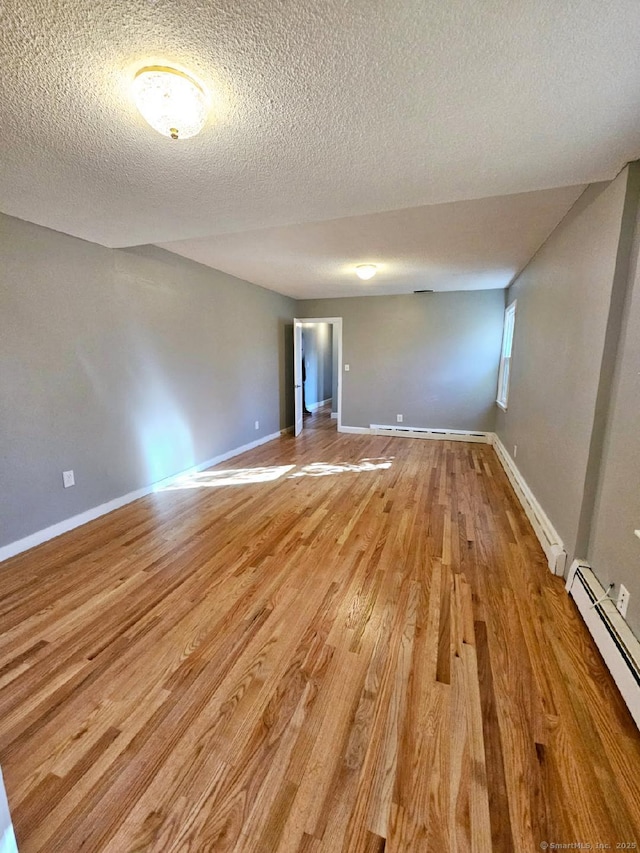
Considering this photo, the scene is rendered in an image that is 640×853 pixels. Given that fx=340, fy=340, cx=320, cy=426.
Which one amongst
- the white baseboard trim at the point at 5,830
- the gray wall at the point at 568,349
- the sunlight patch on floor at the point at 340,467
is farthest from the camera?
the sunlight patch on floor at the point at 340,467

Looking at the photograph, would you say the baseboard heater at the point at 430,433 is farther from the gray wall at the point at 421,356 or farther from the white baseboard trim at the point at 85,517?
the white baseboard trim at the point at 85,517

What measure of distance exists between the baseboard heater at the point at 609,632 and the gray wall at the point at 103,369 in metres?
3.46

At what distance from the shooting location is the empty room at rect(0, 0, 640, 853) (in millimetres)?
994

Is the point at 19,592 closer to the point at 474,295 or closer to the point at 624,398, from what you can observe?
the point at 624,398

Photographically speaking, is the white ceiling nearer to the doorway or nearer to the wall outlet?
the wall outlet

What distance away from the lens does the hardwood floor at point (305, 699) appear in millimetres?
974

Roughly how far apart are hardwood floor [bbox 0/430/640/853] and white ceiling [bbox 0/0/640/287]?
7.35 feet

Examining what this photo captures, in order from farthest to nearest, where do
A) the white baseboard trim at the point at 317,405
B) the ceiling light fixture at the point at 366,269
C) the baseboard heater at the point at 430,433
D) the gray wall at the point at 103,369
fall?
the white baseboard trim at the point at 317,405
the baseboard heater at the point at 430,433
the ceiling light fixture at the point at 366,269
the gray wall at the point at 103,369

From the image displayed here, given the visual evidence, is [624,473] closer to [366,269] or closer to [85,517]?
[366,269]

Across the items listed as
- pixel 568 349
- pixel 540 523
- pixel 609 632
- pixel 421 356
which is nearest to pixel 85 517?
pixel 609 632

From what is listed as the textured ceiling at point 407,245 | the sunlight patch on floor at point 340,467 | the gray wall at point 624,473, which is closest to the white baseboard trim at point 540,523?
the gray wall at point 624,473

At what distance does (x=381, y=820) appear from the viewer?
0.97 metres

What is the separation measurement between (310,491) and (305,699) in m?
2.19

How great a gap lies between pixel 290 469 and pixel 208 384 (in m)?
1.45
